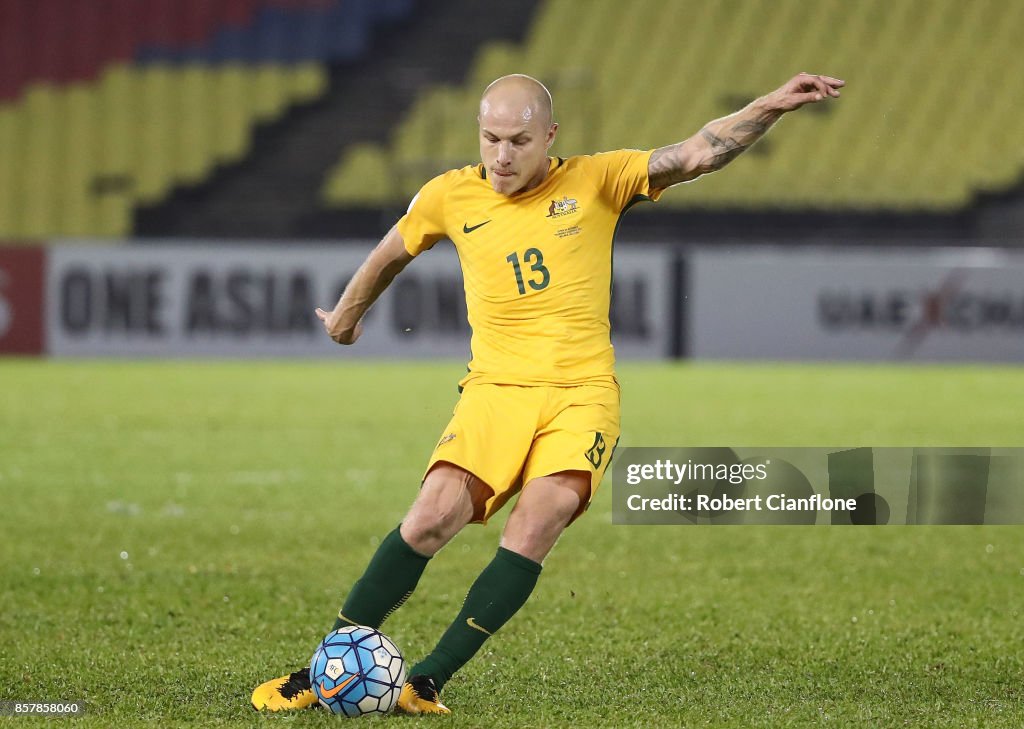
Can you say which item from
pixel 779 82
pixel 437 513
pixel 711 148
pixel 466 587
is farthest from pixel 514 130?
pixel 779 82

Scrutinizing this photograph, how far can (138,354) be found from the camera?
55.3 ft

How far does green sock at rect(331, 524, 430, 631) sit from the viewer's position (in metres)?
3.89

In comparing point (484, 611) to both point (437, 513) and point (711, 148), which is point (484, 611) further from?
point (711, 148)

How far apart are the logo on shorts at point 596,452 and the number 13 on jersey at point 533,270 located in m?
0.44

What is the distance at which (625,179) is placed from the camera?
4.14 metres

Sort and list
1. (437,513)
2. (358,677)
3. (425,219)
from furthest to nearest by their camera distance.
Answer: (425,219), (437,513), (358,677)

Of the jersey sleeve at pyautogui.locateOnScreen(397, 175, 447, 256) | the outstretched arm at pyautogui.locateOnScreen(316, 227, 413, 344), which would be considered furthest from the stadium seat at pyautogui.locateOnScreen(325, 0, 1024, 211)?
the jersey sleeve at pyautogui.locateOnScreen(397, 175, 447, 256)

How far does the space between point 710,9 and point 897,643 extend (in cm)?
1844

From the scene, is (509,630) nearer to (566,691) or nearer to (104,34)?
(566,691)

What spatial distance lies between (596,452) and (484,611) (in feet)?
1.64

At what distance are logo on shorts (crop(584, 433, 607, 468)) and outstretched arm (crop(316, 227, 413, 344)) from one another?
0.76 m

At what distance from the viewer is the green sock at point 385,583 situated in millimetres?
3893

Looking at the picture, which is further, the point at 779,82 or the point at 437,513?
the point at 779,82

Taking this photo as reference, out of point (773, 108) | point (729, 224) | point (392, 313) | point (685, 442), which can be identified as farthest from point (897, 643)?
point (729, 224)
